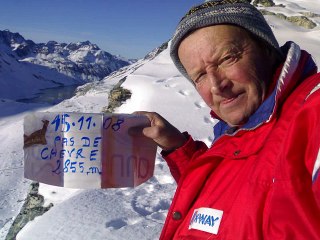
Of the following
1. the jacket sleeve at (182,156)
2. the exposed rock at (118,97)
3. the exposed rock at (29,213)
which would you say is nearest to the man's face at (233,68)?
the jacket sleeve at (182,156)

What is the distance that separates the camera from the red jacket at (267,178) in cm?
91

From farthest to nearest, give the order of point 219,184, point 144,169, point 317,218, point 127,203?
1. point 127,203
2. point 144,169
3. point 219,184
4. point 317,218

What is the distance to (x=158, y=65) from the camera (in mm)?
11891

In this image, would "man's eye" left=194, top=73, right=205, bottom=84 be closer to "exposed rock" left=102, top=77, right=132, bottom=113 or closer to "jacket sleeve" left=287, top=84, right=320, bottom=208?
"jacket sleeve" left=287, top=84, right=320, bottom=208

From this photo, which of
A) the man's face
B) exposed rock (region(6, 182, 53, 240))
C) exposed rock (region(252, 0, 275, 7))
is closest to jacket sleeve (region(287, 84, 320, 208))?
the man's face

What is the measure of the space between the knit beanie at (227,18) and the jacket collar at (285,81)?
12 centimetres

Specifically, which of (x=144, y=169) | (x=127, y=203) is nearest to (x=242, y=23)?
(x=144, y=169)

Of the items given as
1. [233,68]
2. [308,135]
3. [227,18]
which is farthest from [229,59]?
[308,135]

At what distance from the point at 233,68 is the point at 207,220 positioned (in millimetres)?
540

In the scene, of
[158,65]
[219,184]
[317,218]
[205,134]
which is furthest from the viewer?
[158,65]

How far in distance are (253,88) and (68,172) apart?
1139 mm

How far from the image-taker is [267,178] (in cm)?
102

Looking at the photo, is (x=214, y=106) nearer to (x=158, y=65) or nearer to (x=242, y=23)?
(x=242, y=23)

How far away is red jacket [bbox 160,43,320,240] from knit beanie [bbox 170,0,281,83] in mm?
119
